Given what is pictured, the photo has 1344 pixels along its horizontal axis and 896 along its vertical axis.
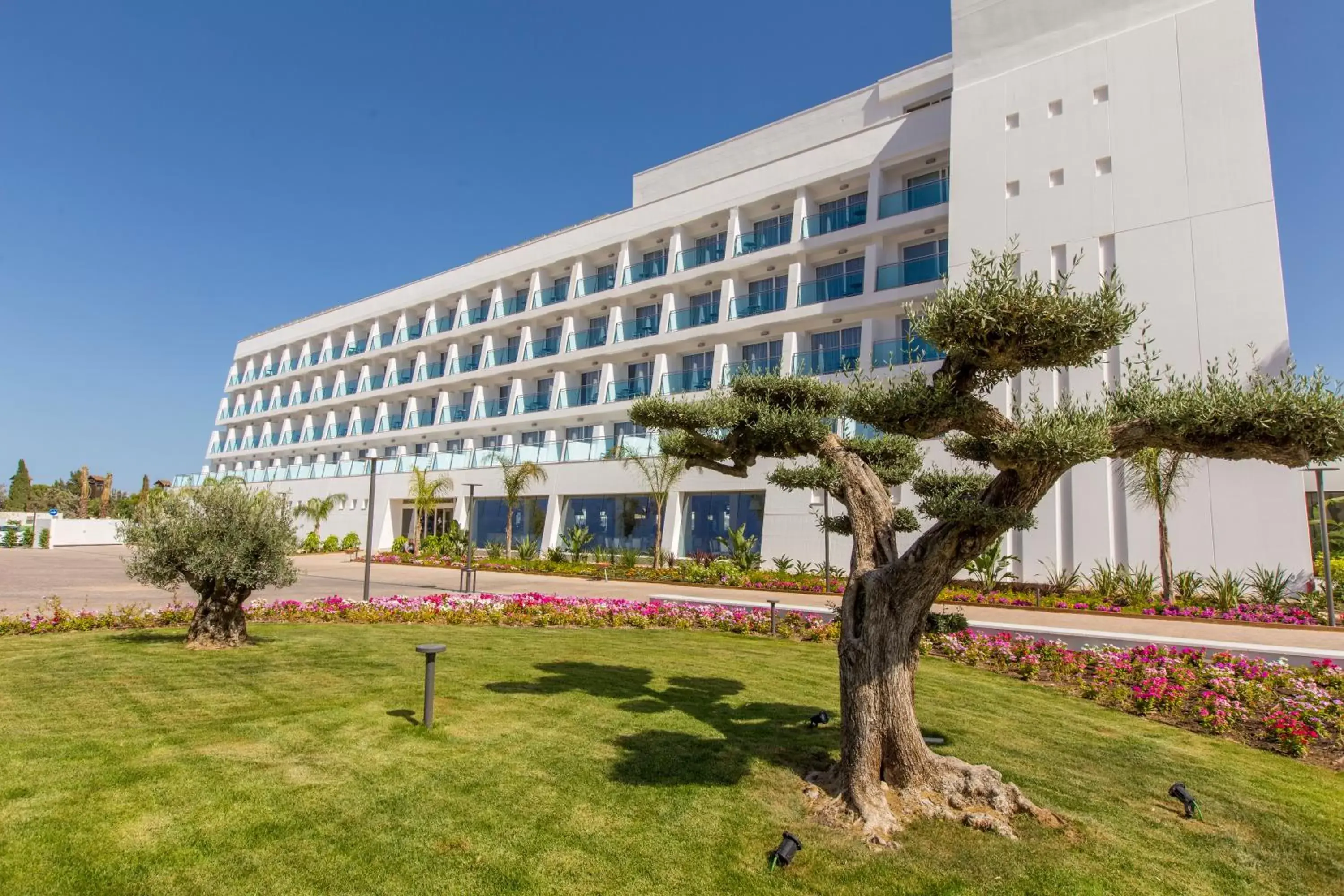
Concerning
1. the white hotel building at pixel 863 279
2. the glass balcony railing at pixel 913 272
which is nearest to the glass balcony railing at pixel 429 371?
the white hotel building at pixel 863 279

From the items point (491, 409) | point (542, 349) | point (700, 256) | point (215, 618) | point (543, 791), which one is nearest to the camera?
point (543, 791)

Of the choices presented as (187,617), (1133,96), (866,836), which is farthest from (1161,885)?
(1133,96)

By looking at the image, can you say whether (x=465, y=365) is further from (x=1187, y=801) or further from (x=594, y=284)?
(x=1187, y=801)

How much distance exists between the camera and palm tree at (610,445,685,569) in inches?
1054

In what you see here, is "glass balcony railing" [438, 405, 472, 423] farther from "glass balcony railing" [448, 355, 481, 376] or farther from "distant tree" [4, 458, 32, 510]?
"distant tree" [4, 458, 32, 510]

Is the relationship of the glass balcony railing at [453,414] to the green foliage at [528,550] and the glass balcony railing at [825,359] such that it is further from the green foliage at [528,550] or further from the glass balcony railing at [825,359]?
the glass balcony railing at [825,359]

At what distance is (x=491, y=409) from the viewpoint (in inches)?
1513

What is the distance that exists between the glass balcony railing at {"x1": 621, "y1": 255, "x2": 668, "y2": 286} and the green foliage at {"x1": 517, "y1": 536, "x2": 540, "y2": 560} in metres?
12.4

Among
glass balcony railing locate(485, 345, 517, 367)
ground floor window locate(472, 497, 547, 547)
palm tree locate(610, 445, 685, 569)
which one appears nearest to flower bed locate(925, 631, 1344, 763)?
palm tree locate(610, 445, 685, 569)

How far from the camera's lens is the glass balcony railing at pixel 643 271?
32.8 metres

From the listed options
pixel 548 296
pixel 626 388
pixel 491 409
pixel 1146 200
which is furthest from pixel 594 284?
pixel 1146 200

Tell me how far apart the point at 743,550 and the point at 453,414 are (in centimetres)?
2201

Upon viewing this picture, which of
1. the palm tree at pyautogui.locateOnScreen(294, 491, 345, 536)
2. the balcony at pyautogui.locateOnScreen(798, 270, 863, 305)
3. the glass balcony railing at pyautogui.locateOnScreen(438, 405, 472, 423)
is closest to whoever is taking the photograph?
the balcony at pyautogui.locateOnScreen(798, 270, 863, 305)

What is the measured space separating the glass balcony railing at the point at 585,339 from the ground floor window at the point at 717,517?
1010 centimetres
